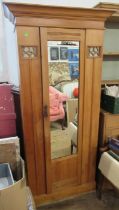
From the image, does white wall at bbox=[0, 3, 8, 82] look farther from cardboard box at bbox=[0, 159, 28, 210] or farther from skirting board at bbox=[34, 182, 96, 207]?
skirting board at bbox=[34, 182, 96, 207]

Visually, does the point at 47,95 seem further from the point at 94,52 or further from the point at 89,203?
the point at 89,203

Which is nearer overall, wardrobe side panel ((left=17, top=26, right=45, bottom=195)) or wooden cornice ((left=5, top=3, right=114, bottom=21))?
wooden cornice ((left=5, top=3, right=114, bottom=21))

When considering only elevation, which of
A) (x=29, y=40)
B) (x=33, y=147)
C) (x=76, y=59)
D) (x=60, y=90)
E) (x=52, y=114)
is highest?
(x=29, y=40)

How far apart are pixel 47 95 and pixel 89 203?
3.96ft

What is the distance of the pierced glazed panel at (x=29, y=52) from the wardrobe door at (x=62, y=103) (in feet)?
0.20

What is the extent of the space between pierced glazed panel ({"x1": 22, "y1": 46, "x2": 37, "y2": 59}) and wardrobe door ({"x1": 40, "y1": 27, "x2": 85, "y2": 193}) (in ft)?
0.20

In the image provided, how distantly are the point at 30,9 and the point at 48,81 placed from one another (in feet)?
1.75

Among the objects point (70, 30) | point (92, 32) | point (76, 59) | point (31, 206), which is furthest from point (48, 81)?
point (31, 206)

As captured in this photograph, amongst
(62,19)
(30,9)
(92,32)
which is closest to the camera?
(30,9)

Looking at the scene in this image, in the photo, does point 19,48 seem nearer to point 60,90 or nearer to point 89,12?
point 60,90

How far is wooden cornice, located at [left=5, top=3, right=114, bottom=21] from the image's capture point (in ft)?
4.19

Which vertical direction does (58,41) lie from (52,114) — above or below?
above

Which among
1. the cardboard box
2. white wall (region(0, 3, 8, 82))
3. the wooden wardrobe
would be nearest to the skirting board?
the wooden wardrobe

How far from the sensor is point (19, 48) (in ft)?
4.50
